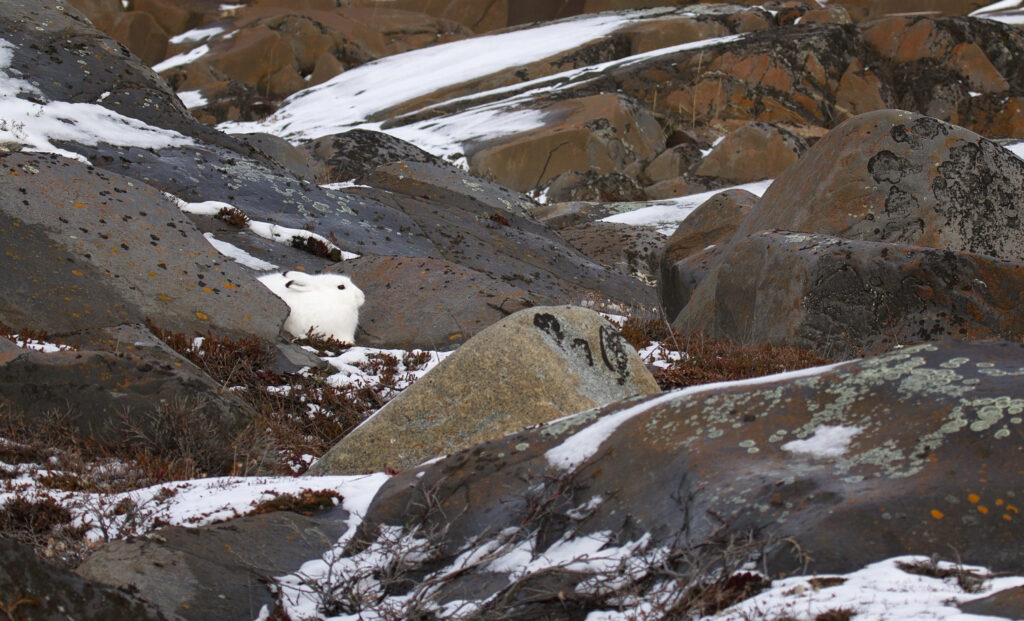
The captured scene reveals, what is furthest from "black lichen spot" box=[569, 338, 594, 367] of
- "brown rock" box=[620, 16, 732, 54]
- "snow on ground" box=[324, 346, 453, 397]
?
"brown rock" box=[620, 16, 732, 54]

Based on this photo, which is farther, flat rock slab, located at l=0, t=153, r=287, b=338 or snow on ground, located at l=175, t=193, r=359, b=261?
snow on ground, located at l=175, t=193, r=359, b=261

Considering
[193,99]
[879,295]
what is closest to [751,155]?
[879,295]

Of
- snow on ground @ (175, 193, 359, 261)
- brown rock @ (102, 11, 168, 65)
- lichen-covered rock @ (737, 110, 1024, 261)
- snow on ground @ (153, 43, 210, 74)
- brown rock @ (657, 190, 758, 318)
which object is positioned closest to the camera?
lichen-covered rock @ (737, 110, 1024, 261)

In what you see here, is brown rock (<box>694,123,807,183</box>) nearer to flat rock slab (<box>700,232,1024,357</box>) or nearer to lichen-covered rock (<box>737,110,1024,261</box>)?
lichen-covered rock (<box>737,110,1024,261</box>)

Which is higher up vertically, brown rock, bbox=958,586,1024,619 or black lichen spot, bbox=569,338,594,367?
brown rock, bbox=958,586,1024,619

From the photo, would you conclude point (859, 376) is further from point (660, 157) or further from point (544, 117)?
point (544, 117)

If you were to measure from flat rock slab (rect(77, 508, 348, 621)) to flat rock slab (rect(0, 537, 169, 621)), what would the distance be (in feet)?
0.95

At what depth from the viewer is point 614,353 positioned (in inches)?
258

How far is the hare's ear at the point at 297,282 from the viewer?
946 cm

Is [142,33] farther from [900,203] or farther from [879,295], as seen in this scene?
[879,295]

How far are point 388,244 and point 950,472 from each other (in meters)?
9.45

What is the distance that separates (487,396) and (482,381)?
0.10 metres

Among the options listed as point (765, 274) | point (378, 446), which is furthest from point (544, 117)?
point (378, 446)

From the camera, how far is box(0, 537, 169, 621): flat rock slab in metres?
2.46
